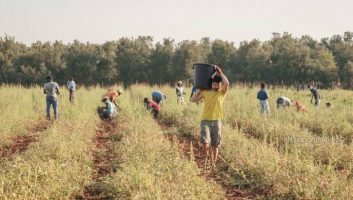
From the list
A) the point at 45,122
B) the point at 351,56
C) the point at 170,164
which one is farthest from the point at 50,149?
the point at 351,56

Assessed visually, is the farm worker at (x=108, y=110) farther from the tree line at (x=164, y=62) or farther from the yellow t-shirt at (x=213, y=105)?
the tree line at (x=164, y=62)

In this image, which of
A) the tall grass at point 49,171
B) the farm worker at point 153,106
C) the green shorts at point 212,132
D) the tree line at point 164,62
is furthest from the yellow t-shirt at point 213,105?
the tree line at point 164,62

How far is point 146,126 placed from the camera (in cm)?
1219

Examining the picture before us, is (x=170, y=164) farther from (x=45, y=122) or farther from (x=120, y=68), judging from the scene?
(x=120, y=68)

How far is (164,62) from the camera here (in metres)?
50.8

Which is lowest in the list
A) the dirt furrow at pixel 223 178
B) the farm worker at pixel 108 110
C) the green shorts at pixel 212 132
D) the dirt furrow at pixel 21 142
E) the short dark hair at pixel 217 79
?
the dirt furrow at pixel 21 142

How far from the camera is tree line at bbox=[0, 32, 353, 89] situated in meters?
46.0

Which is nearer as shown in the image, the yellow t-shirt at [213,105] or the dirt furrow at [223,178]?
the dirt furrow at [223,178]

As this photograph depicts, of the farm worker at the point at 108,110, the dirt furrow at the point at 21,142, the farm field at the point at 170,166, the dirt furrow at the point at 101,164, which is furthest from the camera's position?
the farm worker at the point at 108,110

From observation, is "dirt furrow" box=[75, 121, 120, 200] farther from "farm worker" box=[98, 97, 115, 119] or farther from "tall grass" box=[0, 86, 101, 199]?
"farm worker" box=[98, 97, 115, 119]

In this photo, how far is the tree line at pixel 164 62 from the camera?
1811 inches

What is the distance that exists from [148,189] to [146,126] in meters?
6.09

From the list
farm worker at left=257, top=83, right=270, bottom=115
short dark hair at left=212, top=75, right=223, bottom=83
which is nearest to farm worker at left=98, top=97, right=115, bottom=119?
farm worker at left=257, top=83, right=270, bottom=115

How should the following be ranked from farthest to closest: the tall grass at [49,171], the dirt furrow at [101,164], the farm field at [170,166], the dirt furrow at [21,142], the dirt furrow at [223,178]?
the dirt furrow at [21,142] < the dirt furrow at [223,178] < the dirt furrow at [101,164] < the farm field at [170,166] < the tall grass at [49,171]
